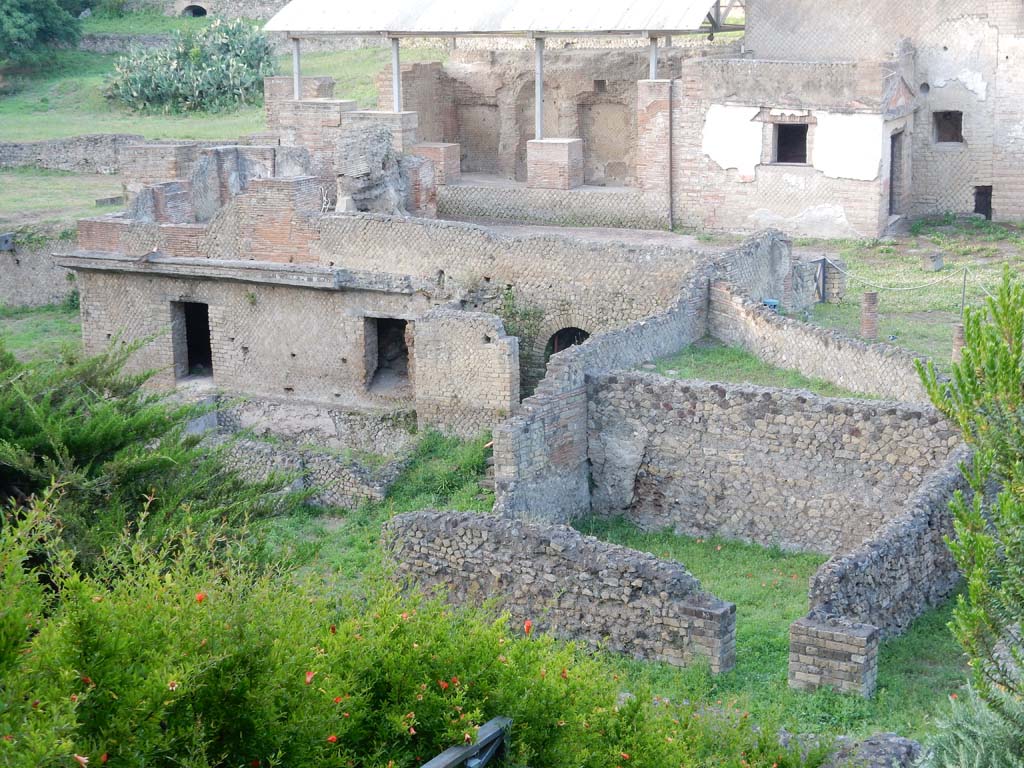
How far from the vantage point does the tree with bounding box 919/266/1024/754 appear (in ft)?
24.9

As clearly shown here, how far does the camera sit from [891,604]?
10.5m

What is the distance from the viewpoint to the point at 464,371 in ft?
50.3

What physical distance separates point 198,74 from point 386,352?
20886 mm

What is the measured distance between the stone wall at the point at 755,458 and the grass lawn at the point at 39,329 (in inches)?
349

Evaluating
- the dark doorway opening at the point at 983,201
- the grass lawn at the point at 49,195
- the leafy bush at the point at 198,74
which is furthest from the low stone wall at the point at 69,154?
the dark doorway opening at the point at 983,201

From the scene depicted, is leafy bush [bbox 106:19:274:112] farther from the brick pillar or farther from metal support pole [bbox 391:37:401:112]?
the brick pillar

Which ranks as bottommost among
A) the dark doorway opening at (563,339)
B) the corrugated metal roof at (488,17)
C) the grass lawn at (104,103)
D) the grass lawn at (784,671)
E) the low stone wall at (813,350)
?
the grass lawn at (784,671)

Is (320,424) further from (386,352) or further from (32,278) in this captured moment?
(32,278)

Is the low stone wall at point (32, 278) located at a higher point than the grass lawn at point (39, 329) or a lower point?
higher

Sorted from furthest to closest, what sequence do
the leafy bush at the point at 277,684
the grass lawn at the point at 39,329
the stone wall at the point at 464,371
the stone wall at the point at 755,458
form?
the grass lawn at the point at 39,329 → the stone wall at the point at 464,371 → the stone wall at the point at 755,458 → the leafy bush at the point at 277,684

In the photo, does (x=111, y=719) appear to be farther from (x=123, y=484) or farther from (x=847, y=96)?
(x=847, y=96)

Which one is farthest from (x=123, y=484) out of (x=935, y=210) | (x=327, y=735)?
(x=935, y=210)

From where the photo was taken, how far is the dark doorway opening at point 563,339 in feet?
56.6

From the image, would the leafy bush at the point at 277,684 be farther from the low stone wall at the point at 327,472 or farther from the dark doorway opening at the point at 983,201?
the dark doorway opening at the point at 983,201
